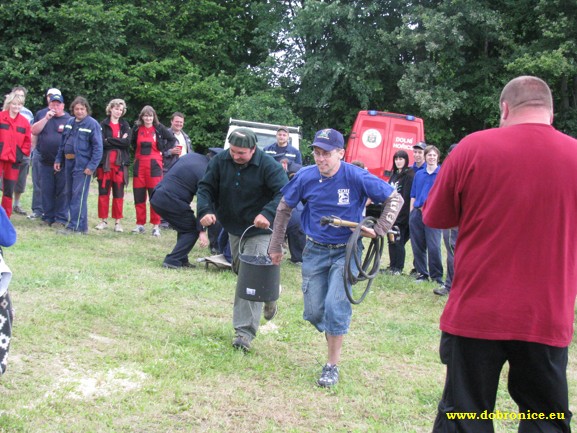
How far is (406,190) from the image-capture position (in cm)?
1023

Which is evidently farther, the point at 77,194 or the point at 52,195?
the point at 52,195

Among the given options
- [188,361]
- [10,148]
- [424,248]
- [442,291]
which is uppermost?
[10,148]

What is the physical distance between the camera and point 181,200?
29.8 feet

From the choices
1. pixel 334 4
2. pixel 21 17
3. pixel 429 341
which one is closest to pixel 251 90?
pixel 334 4

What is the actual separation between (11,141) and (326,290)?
23.7ft

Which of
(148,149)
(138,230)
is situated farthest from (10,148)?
(138,230)

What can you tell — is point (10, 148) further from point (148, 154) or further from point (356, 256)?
point (356, 256)

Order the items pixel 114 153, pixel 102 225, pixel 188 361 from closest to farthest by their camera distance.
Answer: pixel 188 361 → pixel 114 153 → pixel 102 225

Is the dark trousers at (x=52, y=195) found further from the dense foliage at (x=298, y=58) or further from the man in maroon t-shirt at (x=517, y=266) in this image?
the dense foliage at (x=298, y=58)

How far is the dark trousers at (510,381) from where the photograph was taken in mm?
3188

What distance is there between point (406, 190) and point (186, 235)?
3262mm

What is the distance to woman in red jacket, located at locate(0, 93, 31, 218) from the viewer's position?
10.7 m

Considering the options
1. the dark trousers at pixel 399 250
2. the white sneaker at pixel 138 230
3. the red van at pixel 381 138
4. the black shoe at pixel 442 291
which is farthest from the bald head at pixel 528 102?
the red van at pixel 381 138

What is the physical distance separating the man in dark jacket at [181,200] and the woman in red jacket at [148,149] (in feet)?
7.76
